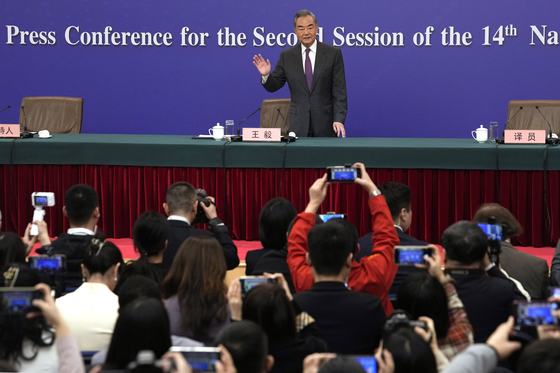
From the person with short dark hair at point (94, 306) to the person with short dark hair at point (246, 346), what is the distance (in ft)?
2.27

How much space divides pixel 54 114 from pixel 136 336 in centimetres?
428

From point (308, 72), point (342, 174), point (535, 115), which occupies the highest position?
point (308, 72)

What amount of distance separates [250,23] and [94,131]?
183 centimetres

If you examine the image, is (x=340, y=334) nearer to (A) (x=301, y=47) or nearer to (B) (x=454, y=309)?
(B) (x=454, y=309)

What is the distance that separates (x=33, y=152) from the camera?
439 centimetres

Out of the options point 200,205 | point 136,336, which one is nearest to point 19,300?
point 136,336

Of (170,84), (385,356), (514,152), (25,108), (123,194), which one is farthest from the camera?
(170,84)

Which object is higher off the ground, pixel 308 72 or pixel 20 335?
pixel 308 72

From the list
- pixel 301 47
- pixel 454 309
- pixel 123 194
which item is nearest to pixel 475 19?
pixel 301 47

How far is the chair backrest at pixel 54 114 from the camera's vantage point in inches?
211

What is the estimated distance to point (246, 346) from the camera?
1.38 m

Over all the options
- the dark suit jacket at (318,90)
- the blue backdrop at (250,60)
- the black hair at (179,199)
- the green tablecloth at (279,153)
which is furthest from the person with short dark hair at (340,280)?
the blue backdrop at (250,60)

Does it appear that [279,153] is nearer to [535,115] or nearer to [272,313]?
[535,115]

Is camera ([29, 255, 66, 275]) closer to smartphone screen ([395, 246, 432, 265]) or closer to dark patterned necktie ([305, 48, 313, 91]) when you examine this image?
smartphone screen ([395, 246, 432, 265])
